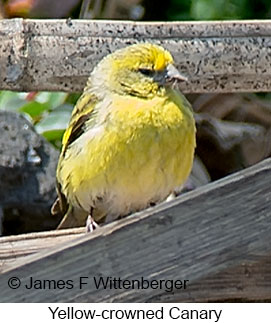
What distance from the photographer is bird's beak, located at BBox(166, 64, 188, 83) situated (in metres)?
2.55

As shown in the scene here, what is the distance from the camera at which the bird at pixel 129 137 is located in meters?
2.57

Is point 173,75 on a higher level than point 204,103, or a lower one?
higher

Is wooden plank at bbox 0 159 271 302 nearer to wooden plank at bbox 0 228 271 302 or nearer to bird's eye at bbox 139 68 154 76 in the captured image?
wooden plank at bbox 0 228 271 302

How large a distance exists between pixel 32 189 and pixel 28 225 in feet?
0.42

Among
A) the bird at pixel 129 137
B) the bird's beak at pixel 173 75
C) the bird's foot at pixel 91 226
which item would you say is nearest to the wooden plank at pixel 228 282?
the bird's foot at pixel 91 226

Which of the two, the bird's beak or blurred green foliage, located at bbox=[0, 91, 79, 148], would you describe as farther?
blurred green foliage, located at bbox=[0, 91, 79, 148]

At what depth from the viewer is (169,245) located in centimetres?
176

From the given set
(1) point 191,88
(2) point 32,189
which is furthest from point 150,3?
(1) point 191,88

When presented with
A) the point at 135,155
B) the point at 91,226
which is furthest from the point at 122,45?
the point at 91,226

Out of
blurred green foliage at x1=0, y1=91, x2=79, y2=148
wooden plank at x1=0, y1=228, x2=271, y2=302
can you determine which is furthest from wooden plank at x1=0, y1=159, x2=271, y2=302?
blurred green foliage at x1=0, y1=91, x2=79, y2=148

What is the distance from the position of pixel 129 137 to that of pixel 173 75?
183 millimetres

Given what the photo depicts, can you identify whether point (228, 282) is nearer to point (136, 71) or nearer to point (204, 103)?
point (136, 71)

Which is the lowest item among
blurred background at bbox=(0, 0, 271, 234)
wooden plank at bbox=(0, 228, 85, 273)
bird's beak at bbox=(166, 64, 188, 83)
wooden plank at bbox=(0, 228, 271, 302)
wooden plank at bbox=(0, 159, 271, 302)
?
blurred background at bbox=(0, 0, 271, 234)

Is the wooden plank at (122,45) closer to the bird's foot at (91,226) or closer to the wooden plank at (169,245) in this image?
the bird's foot at (91,226)
